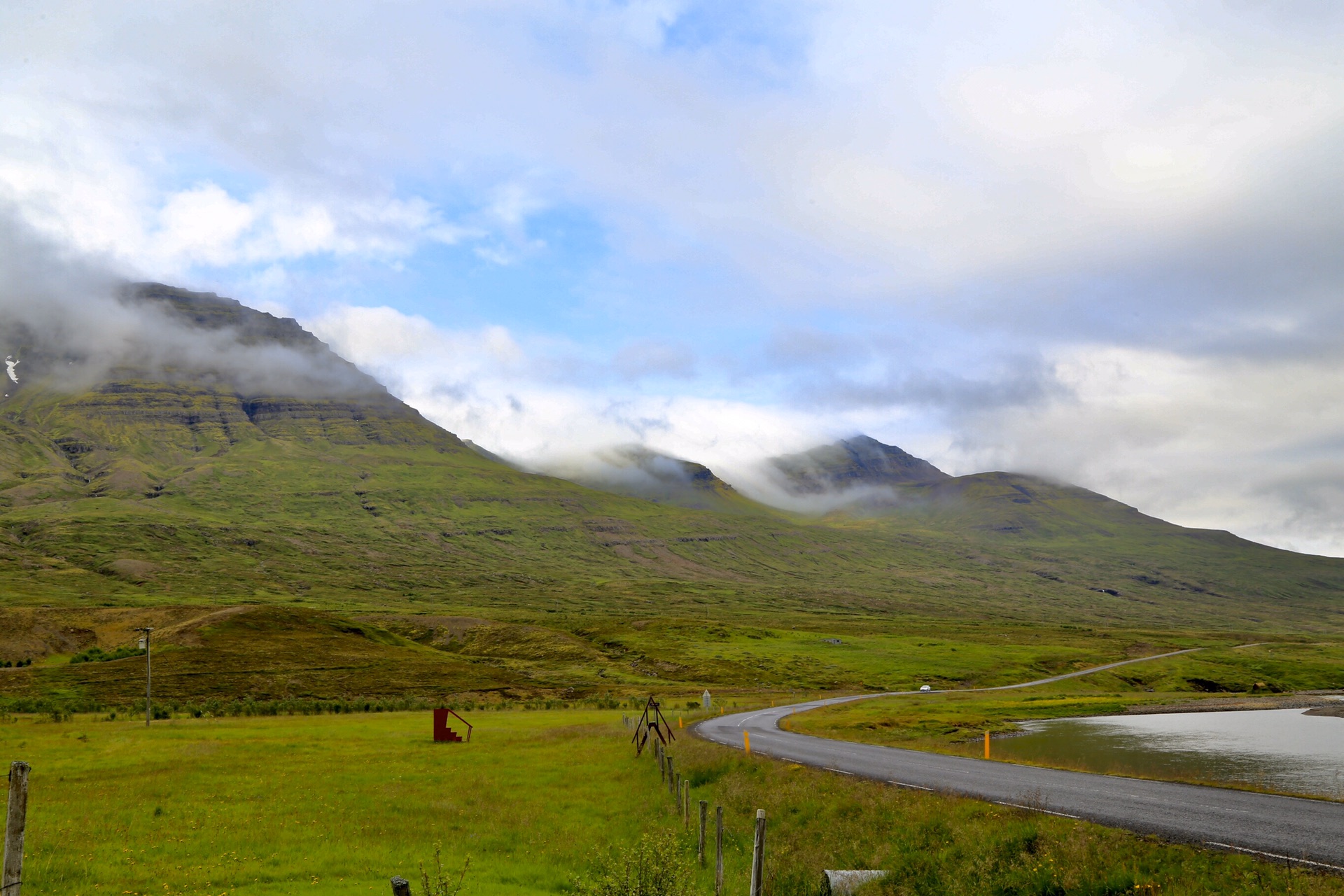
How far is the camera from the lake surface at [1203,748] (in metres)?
39.9

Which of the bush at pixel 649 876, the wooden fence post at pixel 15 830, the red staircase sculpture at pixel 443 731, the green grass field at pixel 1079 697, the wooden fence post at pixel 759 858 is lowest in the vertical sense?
the green grass field at pixel 1079 697

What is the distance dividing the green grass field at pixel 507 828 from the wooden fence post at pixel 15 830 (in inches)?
410

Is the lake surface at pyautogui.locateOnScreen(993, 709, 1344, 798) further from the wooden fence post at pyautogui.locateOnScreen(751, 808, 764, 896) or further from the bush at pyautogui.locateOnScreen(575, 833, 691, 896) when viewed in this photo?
the wooden fence post at pyautogui.locateOnScreen(751, 808, 764, 896)

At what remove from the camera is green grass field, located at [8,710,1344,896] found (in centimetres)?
1791

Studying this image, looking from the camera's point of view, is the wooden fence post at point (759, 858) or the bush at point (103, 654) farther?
the bush at point (103, 654)

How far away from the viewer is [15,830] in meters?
10.8

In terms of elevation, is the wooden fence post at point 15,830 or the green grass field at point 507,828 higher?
the wooden fence post at point 15,830

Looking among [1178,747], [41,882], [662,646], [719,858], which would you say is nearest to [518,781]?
[41,882]

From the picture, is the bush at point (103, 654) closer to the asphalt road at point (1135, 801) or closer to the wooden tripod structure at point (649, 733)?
the wooden tripod structure at point (649, 733)

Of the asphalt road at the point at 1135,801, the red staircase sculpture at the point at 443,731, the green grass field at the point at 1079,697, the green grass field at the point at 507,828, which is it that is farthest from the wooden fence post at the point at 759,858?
the red staircase sculpture at the point at 443,731

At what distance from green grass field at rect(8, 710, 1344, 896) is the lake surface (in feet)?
38.7

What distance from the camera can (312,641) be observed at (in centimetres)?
11906

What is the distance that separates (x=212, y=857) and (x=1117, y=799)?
24.1m

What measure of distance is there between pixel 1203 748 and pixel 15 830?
62.2 m
